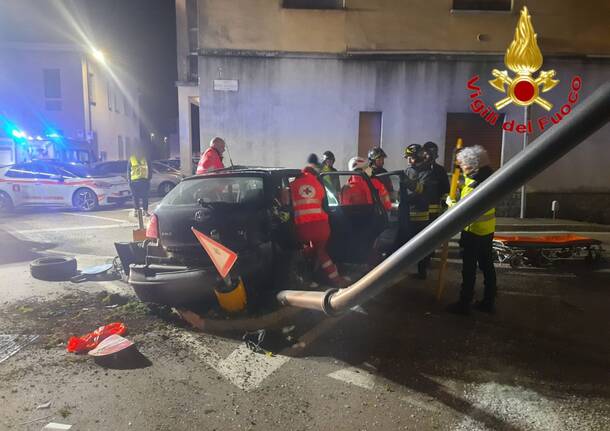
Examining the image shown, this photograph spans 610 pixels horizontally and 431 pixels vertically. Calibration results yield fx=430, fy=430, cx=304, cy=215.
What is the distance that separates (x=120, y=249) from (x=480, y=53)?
33.4 feet

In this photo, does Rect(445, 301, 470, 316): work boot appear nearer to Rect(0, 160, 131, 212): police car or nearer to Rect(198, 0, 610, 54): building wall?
Rect(198, 0, 610, 54): building wall

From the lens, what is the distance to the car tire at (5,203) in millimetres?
12953

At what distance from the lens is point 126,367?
3535 mm

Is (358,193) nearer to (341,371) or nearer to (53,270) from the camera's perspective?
(341,371)

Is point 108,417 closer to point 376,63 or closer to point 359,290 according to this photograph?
point 359,290

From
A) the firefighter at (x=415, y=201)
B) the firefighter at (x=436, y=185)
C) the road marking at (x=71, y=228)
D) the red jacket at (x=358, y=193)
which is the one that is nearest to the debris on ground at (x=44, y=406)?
the red jacket at (x=358, y=193)

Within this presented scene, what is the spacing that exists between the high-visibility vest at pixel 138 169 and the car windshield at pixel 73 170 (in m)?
4.20

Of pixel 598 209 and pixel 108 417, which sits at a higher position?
pixel 598 209

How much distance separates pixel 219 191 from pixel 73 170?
35.8ft

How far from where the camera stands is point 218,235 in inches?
165

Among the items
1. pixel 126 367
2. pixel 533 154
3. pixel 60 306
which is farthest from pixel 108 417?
pixel 533 154

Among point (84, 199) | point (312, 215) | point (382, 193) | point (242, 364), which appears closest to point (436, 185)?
point (382, 193)

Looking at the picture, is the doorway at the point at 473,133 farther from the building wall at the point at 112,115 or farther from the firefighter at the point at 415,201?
the building wall at the point at 112,115

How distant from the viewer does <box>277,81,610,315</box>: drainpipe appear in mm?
1082
